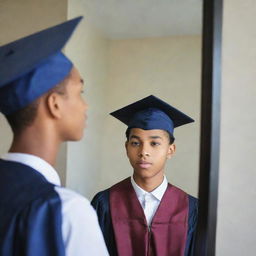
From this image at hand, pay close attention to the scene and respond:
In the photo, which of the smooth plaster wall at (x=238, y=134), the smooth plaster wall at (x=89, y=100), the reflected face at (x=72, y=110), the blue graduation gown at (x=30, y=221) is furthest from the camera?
the smooth plaster wall at (x=89, y=100)

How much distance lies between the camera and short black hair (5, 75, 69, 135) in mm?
456

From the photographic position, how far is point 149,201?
0.90 metres

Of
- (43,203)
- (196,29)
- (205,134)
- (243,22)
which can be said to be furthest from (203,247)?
(196,29)

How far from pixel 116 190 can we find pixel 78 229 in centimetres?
53

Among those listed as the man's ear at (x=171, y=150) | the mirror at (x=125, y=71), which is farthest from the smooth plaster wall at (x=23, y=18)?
the man's ear at (x=171, y=150)

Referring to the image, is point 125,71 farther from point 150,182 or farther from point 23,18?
point 23,18

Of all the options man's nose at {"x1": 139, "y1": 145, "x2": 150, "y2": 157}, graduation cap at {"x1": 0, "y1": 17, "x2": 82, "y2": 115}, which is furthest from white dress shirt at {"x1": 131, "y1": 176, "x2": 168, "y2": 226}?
graduation cap at {"x1": 0, "y1": 17, "x2": 82, "y2": 115}

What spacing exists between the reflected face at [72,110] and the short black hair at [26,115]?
0.02 metres

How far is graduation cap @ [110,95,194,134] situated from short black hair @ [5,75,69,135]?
435 millimetres

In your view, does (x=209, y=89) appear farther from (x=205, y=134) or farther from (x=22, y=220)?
(x=22, y=220)

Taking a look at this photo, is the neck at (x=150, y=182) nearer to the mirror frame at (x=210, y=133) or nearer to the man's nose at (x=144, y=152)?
the man's nose at (x=144, y=152)

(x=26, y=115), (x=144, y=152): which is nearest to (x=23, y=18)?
(x=144, y=152)

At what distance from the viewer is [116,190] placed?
938 mm

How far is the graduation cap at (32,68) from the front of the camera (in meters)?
0.42
